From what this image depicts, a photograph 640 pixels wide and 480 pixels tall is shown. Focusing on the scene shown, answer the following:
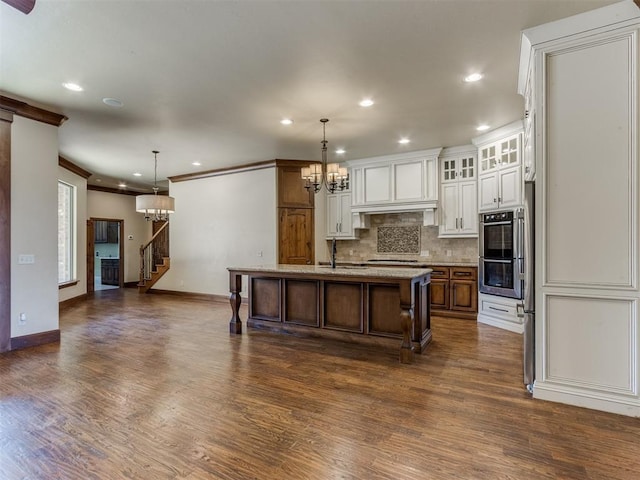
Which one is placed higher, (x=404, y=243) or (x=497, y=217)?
(x=497, y=217)

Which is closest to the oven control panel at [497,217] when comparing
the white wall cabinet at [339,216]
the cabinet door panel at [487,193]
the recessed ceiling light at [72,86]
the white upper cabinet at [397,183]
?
the cabinet door panel at [487,193]

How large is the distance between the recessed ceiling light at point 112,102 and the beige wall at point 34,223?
97cm

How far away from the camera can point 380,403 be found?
8.63 ft

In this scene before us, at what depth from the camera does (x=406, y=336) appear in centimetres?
354

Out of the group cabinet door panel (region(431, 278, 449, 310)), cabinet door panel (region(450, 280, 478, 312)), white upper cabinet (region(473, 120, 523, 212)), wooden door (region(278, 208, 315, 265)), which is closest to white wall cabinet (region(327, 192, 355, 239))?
wooden door (region(278, 208, 315, 265))

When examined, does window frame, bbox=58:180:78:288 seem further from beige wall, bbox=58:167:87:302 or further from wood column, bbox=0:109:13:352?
wood column, bbox=0:109:13:352

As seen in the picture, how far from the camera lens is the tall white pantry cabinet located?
2428 mm

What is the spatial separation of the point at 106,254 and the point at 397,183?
10.7 metres

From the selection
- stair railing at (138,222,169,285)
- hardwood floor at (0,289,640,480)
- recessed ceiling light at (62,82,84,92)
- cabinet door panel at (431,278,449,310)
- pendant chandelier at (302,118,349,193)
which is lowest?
hardwood floor at (0,289,640,480)

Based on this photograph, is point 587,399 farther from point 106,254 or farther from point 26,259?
point 106,254

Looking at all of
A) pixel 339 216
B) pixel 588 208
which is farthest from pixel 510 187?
pixel 339 216

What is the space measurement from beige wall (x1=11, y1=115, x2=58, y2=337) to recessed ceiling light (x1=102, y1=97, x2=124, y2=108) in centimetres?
97

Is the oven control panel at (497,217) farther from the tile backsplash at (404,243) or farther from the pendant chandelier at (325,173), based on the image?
the pendant chandelier at (325,173)

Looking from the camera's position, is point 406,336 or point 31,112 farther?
point 31,112
